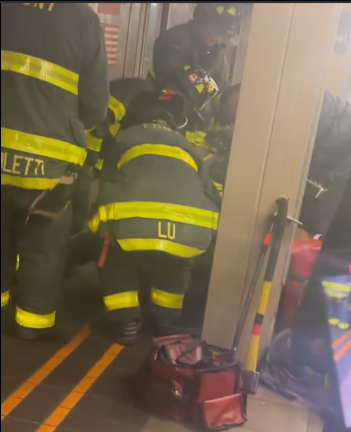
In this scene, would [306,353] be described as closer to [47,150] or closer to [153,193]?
[153,193]

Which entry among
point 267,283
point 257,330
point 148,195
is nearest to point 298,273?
point 267,283

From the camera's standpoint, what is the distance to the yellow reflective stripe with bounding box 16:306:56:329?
1979 mm

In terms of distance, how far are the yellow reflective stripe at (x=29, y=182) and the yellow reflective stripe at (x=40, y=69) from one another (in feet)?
1.02

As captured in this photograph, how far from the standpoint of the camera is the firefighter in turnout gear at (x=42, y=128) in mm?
1688

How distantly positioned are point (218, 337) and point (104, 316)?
19.8 inches

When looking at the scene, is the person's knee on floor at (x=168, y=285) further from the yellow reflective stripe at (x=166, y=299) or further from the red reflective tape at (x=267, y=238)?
the red reflective tape at (x=267, y=238)

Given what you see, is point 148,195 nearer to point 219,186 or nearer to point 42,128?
point 219,186

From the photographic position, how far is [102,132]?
1.99 m

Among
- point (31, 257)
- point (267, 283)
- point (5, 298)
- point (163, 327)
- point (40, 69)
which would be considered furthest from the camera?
point (267, 283)

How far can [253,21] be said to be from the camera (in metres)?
1.98

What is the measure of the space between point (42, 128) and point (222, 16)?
696 millimetres

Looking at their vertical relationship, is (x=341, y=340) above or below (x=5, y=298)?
below

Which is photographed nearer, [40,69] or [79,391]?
[40,69]

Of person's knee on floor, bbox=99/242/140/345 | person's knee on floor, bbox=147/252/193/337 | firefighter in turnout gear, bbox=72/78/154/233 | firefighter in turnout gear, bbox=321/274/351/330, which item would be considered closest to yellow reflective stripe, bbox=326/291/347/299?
firefighter in turnout gear, bbox=321/274/351/330
